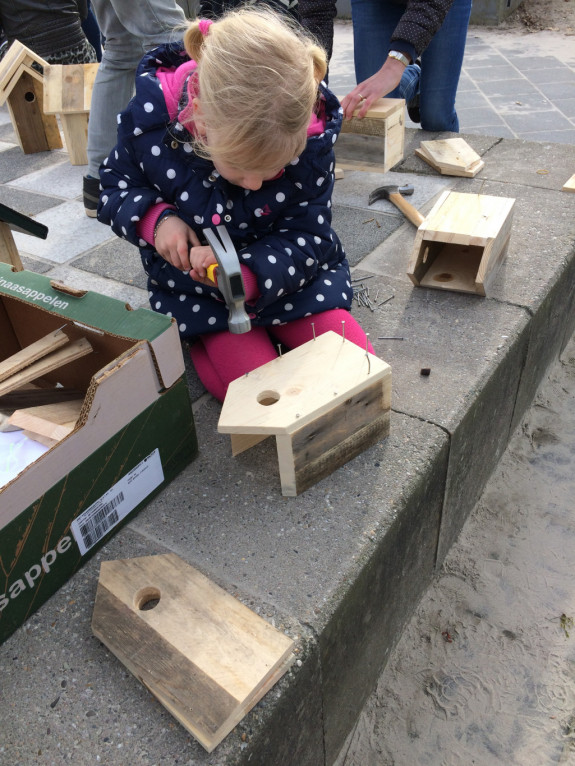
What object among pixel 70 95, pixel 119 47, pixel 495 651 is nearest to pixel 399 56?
pixel 119 47

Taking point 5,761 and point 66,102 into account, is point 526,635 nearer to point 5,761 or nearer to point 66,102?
point 5,761

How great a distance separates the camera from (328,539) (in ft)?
4.47

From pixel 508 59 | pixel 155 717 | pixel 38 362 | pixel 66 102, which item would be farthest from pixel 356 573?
pixel 508 59

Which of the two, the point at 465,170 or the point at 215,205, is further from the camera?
the point at 465,170

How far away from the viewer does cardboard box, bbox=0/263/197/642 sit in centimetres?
114

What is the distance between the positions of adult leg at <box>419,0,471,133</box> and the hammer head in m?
0.66

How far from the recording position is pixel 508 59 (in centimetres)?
675

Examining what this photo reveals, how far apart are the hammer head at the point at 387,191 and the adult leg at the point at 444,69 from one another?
0.66m

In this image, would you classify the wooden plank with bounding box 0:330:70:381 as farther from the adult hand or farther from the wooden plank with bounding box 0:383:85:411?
the adult hand

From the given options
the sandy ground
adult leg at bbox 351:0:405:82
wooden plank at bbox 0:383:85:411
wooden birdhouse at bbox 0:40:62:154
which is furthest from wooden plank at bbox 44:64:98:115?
the sandy ground

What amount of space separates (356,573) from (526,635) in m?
0.71

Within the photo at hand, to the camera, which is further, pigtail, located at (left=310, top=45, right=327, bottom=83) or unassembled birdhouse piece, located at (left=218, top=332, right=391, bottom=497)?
pigtail, located at (left=310, top=45, right=327, bottom=83)

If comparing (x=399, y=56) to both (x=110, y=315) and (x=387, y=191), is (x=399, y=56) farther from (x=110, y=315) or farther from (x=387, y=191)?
(x=110, y=315)

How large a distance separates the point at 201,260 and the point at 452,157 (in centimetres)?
191
